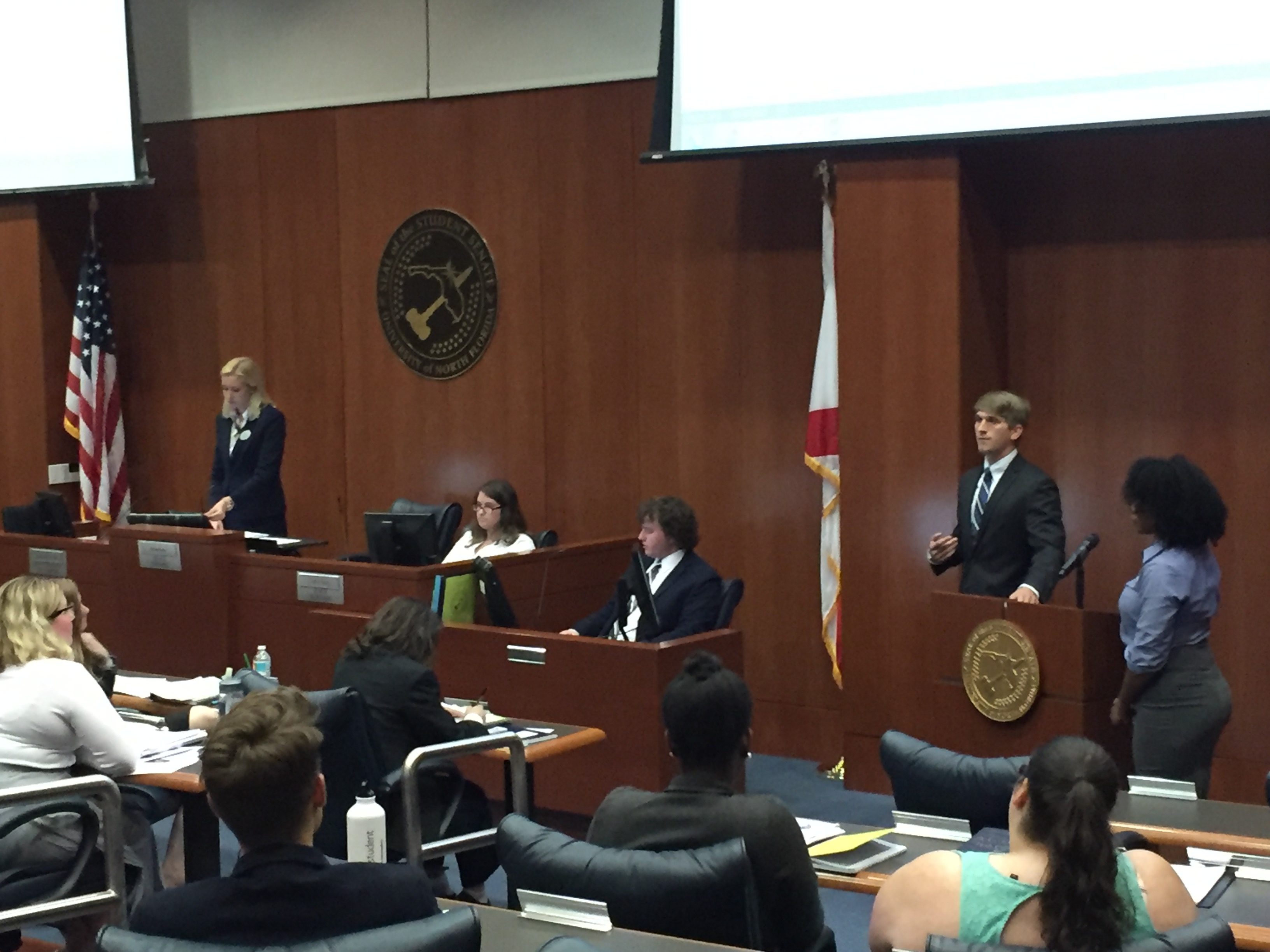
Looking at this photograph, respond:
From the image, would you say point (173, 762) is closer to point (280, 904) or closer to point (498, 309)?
point (280, 904)

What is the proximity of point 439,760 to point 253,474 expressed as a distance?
3.74 meters

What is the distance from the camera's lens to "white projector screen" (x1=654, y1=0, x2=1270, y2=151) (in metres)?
5.72

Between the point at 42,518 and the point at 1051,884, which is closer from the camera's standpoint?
Answer: the point at 1051,884

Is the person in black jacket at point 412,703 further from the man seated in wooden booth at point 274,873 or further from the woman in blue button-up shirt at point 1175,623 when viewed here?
the woman in blue button-up shirt at point 1175,623

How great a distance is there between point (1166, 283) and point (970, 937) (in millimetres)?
4368

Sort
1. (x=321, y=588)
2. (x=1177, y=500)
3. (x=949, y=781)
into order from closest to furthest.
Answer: (x=949, y=781) < (x=1177, y=500) < (x=321, y=588)

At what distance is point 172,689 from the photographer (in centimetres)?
500

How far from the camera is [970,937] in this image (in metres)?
2.54

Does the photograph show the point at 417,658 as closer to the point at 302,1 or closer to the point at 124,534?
the point at 124,534

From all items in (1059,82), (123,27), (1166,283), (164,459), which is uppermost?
(123,27)

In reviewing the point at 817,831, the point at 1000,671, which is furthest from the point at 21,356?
the point at 817,831

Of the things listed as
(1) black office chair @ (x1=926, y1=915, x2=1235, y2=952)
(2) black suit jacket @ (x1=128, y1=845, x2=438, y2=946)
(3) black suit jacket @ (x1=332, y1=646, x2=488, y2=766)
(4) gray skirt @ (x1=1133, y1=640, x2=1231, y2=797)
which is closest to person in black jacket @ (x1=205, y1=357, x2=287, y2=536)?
(3) black suit jacket @ (x1=332, y1=646, x2=488, y2=766)

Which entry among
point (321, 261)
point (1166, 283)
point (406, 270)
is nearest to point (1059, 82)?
point (1166, 283)

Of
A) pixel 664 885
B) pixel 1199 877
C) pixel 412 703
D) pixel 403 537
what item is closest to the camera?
pixel 664 885
